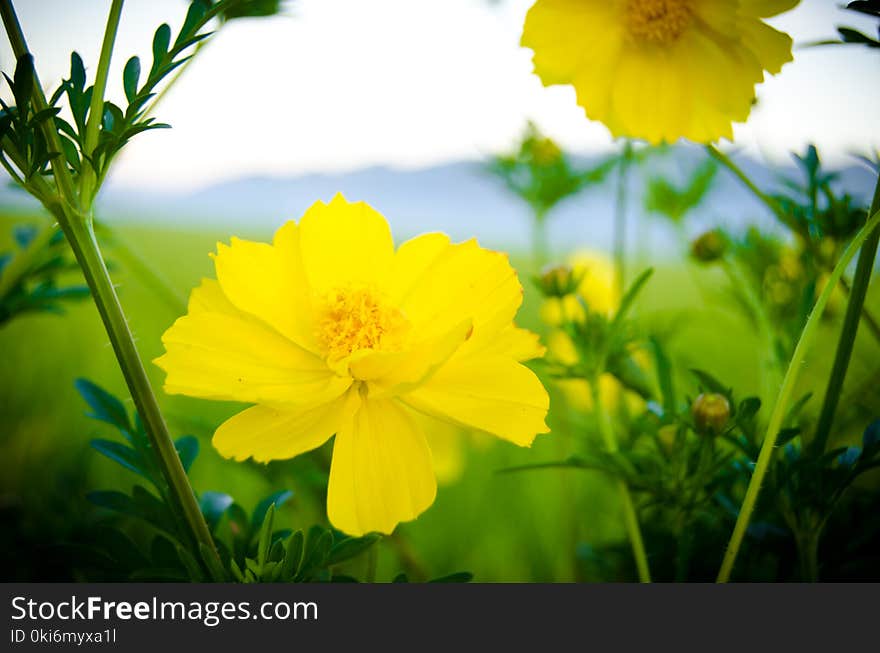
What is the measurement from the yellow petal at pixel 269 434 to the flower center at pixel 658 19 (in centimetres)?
38

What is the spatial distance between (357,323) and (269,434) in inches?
3.6

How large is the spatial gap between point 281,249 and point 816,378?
2.45 ft

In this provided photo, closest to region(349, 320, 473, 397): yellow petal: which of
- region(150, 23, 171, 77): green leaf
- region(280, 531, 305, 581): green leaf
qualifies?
region(280, 531, 305, 581): green leaf

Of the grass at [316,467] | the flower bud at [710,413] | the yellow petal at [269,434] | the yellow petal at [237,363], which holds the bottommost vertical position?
the grass at [316,467]

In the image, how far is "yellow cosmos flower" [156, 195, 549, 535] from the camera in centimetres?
41

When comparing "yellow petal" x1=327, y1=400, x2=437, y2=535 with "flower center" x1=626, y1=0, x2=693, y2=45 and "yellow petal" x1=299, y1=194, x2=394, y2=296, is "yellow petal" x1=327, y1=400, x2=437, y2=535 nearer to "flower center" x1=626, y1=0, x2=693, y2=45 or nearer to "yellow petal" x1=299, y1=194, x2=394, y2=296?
"yellow petal" x1=299, y1=194, x2=394, y2=296

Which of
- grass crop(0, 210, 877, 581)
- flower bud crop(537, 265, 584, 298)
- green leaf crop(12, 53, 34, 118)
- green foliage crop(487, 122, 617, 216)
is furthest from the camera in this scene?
green foliage crop(487, 122, 617, 216)

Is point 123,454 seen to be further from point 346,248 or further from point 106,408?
point 346,248

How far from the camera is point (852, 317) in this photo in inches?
18.8

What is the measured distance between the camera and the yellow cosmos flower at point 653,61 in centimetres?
51

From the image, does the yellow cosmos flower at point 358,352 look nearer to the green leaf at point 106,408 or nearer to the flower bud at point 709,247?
the green leaf at point 106,408

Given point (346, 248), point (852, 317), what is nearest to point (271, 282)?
point (346, 248)

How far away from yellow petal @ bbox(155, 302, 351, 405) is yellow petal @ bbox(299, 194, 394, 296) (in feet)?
0.17

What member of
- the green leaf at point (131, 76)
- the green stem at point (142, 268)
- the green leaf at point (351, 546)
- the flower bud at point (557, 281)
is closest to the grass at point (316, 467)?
the green stem at point (142, 268)
